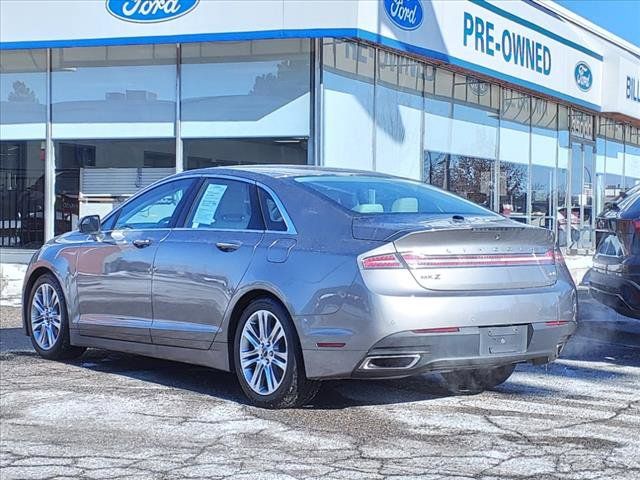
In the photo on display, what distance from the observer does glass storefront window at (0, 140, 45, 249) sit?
15.4 m

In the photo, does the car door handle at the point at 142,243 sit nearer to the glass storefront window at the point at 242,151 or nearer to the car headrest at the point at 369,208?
the car headrest at the point at 369,208

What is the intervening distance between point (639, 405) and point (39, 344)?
4.65m

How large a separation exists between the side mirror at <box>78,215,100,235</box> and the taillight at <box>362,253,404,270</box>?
282 cm

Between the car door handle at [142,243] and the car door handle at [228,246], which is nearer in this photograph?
the car door handle at [228,246]

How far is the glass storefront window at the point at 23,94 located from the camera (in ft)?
50.6

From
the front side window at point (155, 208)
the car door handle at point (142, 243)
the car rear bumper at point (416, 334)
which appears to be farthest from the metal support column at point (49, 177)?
the car rear bumper at point (416, 334)

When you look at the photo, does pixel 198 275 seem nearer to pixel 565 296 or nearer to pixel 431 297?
pixel 431 297

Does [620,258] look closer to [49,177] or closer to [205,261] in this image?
[205,261]

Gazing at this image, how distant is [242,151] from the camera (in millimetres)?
14359

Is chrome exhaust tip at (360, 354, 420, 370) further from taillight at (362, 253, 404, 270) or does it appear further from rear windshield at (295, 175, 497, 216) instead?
rear windshield at (295, 175, 497, 216)

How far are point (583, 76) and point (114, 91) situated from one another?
10.4m

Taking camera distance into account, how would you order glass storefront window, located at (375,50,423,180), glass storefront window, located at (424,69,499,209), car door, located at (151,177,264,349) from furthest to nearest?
glass storefront window, located at (424,69,499,209) < glass storefront window, located at (375,50,423,180) < car door, located at (151,177,264,349)

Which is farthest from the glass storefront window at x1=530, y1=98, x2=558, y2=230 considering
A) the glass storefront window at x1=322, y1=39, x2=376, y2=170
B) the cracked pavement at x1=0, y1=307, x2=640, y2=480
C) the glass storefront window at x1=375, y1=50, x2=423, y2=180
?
the cracked pavement at x1=0, y1=307, x2=640, y2=480

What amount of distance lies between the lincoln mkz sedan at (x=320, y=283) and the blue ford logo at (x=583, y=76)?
1446cm
